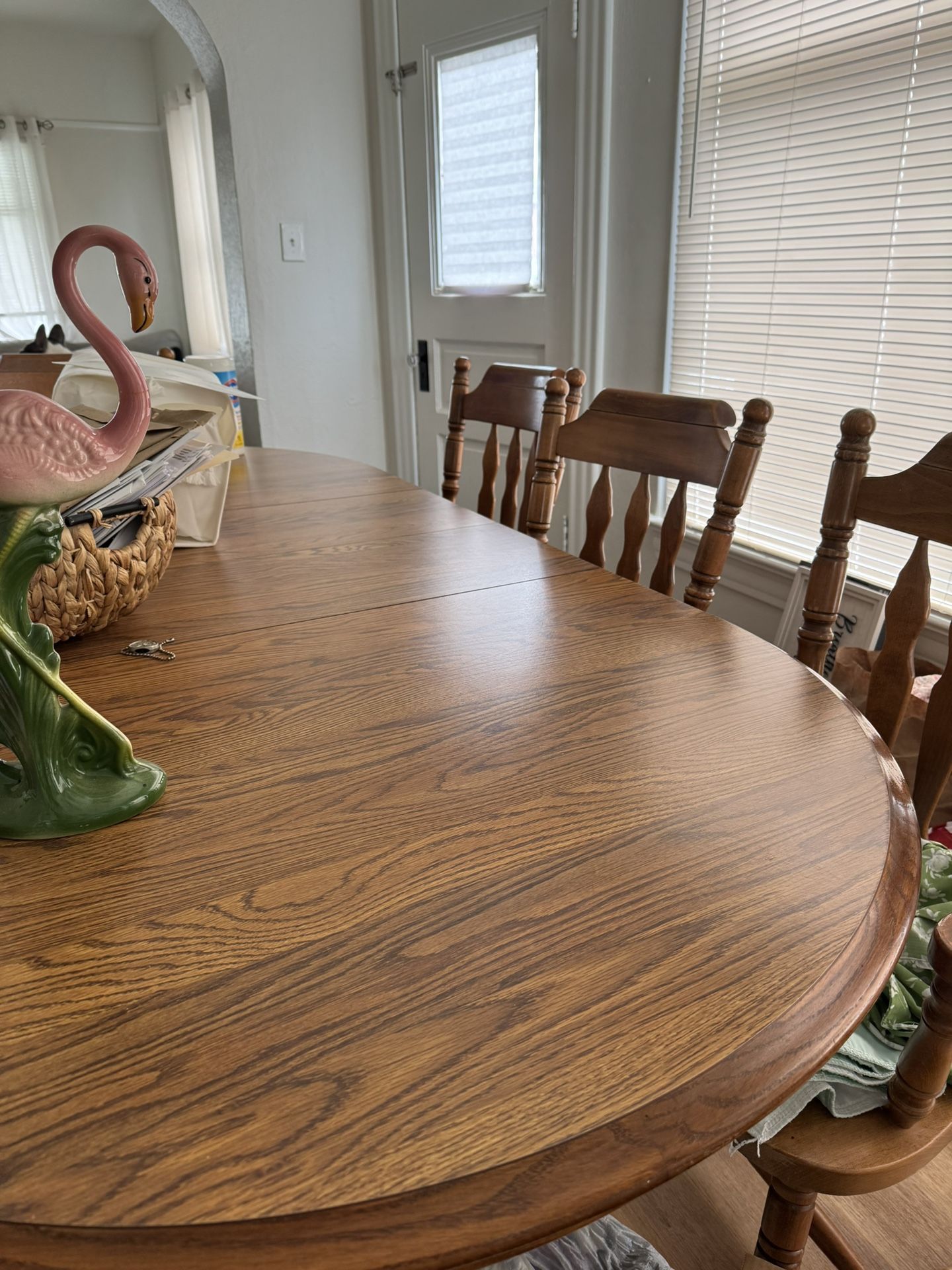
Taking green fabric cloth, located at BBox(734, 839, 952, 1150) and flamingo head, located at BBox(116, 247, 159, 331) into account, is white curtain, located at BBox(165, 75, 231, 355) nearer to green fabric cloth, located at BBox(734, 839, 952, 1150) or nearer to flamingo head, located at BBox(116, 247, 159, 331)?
flamingo head, located at BBox(116, 247, 159, 331)

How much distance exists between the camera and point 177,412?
1075 millimetres

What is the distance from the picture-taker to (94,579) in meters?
0.88

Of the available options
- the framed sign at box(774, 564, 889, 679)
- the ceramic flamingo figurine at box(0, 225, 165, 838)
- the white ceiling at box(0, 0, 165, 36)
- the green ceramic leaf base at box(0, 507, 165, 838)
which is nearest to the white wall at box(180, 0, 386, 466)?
the framed sign at box(774, 564, 889, 679)

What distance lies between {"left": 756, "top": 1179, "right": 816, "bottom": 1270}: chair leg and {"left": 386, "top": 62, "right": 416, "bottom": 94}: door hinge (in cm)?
322

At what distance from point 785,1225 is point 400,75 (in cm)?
331

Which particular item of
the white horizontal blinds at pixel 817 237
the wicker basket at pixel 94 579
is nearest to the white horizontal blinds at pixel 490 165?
the white horizontal blinds at pixel 817 237

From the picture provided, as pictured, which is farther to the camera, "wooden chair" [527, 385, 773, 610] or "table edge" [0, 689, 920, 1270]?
"wooden chair" [527, 385, 773, 610]

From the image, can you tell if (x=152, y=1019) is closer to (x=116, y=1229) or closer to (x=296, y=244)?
(x=116, y=1229)

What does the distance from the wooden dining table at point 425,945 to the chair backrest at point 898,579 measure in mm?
159

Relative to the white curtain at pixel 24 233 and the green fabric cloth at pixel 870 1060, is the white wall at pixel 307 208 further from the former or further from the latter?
the white curtain at pixel 24 233

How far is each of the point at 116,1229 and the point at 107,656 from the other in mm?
635

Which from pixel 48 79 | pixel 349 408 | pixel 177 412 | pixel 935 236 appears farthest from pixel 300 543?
pixel 48 79

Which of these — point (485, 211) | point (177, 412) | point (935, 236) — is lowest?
point (177, 412)

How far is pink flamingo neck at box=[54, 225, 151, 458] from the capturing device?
23.0 inches
